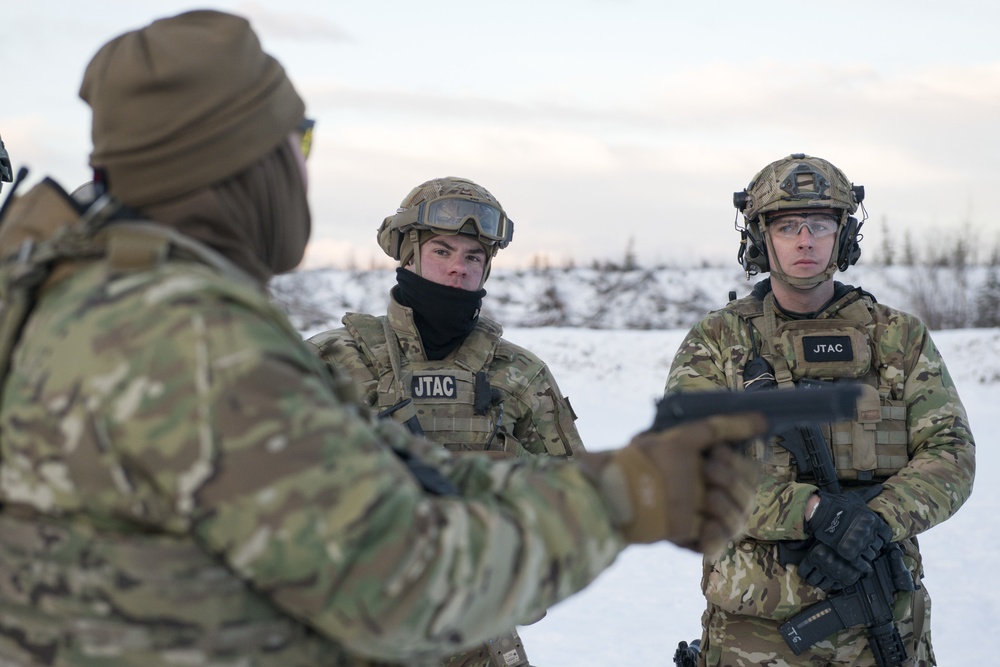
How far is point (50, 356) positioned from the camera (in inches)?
55.1

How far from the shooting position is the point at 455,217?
389cm

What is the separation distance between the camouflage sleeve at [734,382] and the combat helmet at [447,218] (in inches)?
33.6

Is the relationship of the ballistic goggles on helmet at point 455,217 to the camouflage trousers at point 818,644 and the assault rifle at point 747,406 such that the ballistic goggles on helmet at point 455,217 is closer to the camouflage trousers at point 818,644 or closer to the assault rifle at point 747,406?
the camouflage trousers at point 818,644

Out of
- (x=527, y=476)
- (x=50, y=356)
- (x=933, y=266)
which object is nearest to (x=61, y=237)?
(x=50, y=356)

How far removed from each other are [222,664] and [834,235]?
3315mm

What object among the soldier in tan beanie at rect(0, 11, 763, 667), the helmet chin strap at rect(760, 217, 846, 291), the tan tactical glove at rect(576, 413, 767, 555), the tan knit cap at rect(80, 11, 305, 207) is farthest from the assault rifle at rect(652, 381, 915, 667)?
the tan knit cap at rect(80, 11, 305, 207)

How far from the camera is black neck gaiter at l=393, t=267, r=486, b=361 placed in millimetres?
3844

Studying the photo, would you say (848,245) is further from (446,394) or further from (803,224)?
(446,394)

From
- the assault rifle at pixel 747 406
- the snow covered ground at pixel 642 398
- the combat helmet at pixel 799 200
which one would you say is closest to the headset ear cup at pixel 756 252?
the combat helmet at pixel 799 200

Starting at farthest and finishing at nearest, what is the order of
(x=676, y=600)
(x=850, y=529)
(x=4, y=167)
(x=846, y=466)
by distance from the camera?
(x=676, y=600)
(x=4, y=167)
(x=846, y=466)
(x=850, y=529)

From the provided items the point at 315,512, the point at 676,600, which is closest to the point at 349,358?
the point at 315,512

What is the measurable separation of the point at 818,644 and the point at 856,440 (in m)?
0.75

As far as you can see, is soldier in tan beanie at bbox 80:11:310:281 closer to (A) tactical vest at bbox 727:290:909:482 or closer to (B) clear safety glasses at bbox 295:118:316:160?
(B) clear safety glasses at bbox 295:118:316:160

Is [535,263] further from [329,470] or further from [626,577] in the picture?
[329,470]
